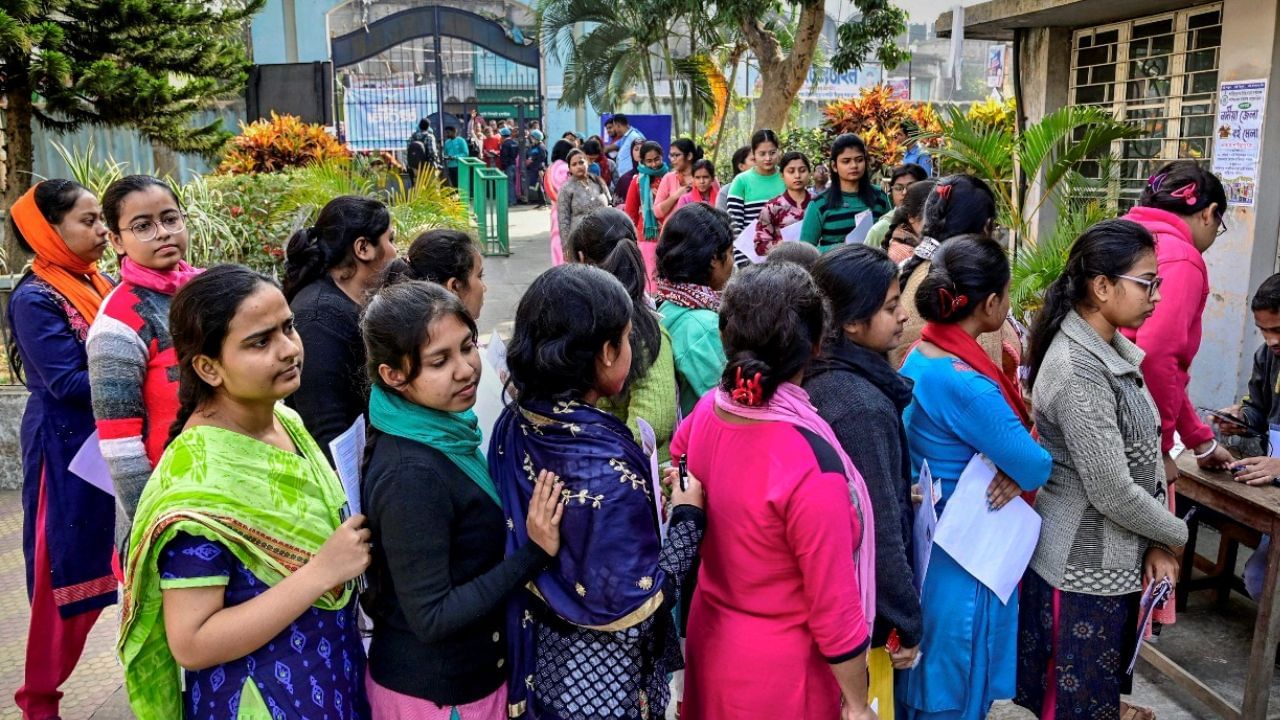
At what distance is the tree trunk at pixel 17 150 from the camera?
6223mm

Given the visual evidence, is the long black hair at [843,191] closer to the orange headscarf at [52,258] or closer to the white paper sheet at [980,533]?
the white paper sheet at [980,533]

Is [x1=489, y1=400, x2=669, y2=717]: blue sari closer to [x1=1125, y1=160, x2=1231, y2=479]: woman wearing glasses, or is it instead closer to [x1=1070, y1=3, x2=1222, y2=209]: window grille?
[x1=1125, y1=160, x2=1231, y2=479]: woman wearing glasses

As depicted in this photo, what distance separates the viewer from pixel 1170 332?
314 centimetres

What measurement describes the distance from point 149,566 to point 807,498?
1.22 metres

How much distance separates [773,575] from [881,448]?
430mm

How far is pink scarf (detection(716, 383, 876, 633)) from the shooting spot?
1951 millimetres

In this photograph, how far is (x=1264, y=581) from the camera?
287cm

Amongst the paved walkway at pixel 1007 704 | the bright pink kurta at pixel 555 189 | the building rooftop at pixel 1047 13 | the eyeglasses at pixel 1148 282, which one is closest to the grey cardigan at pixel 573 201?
the bright pink kurta at pixel 555 189

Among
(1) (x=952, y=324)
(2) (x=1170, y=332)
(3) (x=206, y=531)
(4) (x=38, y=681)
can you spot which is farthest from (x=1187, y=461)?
(4) (x=38, y=681)

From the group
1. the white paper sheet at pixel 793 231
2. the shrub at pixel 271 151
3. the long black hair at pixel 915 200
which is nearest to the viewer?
the long black hair at pixel 915 200

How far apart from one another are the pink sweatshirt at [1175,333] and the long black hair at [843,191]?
2479 mm

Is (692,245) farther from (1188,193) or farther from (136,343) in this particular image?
(1188,193)

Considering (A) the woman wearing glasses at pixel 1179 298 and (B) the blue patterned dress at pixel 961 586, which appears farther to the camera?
(A) the woman wearing glasses at pixel 1179 298

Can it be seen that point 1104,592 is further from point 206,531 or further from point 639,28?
point 639,28
